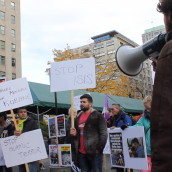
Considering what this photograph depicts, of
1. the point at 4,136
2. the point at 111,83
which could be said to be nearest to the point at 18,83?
the point at 4,136

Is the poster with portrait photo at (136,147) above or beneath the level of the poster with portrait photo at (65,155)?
above

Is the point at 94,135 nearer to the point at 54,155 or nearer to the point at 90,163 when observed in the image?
the point at 90,163

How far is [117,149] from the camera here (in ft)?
11.6

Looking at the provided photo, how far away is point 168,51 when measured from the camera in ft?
3.18

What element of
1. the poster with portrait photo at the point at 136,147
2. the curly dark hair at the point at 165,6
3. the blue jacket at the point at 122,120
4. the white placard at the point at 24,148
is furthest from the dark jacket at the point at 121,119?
the curly dark hair at the point at 165,6

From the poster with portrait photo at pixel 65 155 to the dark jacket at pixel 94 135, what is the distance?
0.83m

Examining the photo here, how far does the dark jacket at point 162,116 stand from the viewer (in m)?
0.92

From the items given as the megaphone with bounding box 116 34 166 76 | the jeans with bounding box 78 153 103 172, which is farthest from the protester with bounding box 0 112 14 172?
the megaphone with bounding box 116 34 166 76

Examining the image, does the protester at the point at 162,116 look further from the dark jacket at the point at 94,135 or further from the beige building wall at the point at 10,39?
the beige building wall at the point at 10,39

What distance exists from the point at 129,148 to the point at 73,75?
1.71 meters

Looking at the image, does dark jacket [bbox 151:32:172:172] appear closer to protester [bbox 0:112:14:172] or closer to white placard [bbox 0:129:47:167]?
white placard [bbox 0:129:47:167]

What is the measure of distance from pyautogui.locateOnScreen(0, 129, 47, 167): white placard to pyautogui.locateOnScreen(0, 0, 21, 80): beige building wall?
134 feet

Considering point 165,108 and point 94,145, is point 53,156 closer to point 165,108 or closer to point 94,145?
point 94,145

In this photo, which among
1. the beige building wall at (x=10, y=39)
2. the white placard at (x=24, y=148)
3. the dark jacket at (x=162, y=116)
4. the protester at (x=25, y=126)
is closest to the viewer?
the dark jacket at (x=162, y=116)
